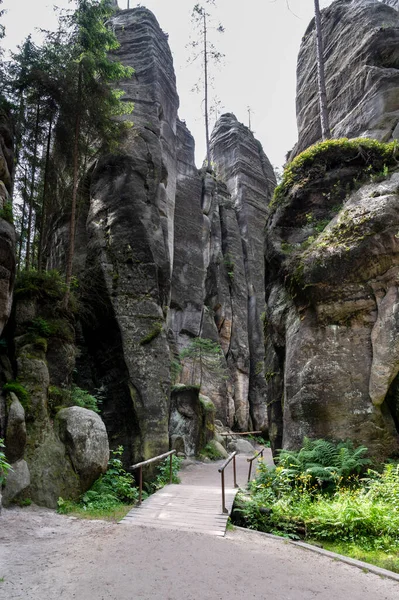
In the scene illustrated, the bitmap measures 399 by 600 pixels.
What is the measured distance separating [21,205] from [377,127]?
560 inches

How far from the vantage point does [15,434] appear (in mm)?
8070

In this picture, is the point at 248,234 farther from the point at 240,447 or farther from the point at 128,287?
the point at 128,287

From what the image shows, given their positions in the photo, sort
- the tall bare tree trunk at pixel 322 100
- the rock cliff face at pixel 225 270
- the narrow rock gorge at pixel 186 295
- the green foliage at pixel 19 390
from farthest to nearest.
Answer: the rock cliff face at pixel 225 270
the tall bare tree trunk at pixel 322 100
the narrow rock gorge at pixel 186 295
the green foliage at pixel 19 390

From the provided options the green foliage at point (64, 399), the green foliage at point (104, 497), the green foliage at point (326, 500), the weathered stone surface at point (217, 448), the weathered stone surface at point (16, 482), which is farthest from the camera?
the weathered stone surface at point (217, 448)

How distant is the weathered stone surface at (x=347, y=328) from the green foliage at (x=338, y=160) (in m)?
1.09

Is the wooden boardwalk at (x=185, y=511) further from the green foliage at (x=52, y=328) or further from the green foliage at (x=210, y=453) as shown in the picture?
the green foliage at (x=210, y=453)

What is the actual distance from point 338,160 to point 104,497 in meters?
11.4

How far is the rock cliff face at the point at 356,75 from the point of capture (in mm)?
15203

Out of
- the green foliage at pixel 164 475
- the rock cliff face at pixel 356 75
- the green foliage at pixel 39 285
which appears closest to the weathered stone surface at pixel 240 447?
the green foliage at pixel 164 475

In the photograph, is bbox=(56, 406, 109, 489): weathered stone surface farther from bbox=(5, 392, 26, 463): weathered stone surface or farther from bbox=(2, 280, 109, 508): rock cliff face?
bbox=(5, 392, 26, 463): weathered stone surface

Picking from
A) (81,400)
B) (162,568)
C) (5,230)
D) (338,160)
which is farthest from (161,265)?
(162,568)

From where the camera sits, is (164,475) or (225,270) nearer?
(164,475)

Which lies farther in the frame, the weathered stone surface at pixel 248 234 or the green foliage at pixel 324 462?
the weathered stone surface at pixel 248 234

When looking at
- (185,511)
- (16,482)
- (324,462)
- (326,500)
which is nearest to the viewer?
(326,500)
